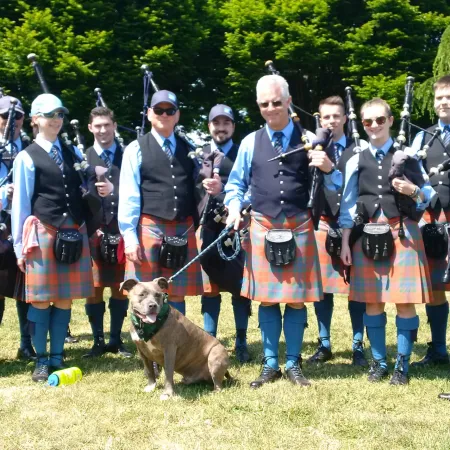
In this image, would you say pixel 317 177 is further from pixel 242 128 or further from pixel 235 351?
pixel 242 128

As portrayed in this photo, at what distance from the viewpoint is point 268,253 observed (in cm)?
480

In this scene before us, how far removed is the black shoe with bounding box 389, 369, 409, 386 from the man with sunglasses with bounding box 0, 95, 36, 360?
2.89m

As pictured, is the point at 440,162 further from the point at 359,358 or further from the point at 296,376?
the point at 296,376

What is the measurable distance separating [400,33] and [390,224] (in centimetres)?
1150

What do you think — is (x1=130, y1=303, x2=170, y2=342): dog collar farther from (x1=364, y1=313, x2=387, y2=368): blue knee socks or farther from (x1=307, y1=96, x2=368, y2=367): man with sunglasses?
(x1=307, y1=96, x2=368, y2=367): man with sunglasses

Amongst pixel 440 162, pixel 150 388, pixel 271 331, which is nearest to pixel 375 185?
pixel 440 162

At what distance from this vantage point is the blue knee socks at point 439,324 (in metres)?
5.60

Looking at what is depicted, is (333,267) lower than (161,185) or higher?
lower


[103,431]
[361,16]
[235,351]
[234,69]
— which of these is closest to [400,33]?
[361,16]

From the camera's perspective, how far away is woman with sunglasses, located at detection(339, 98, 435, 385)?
16.0 feet

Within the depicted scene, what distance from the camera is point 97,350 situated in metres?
6.20

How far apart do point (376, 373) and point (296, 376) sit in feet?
2.02

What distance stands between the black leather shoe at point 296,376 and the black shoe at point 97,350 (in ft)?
6.39

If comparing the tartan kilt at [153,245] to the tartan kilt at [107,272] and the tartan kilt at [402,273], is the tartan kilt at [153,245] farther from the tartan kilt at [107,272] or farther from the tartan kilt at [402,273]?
the tartan kilt at [402,273]
